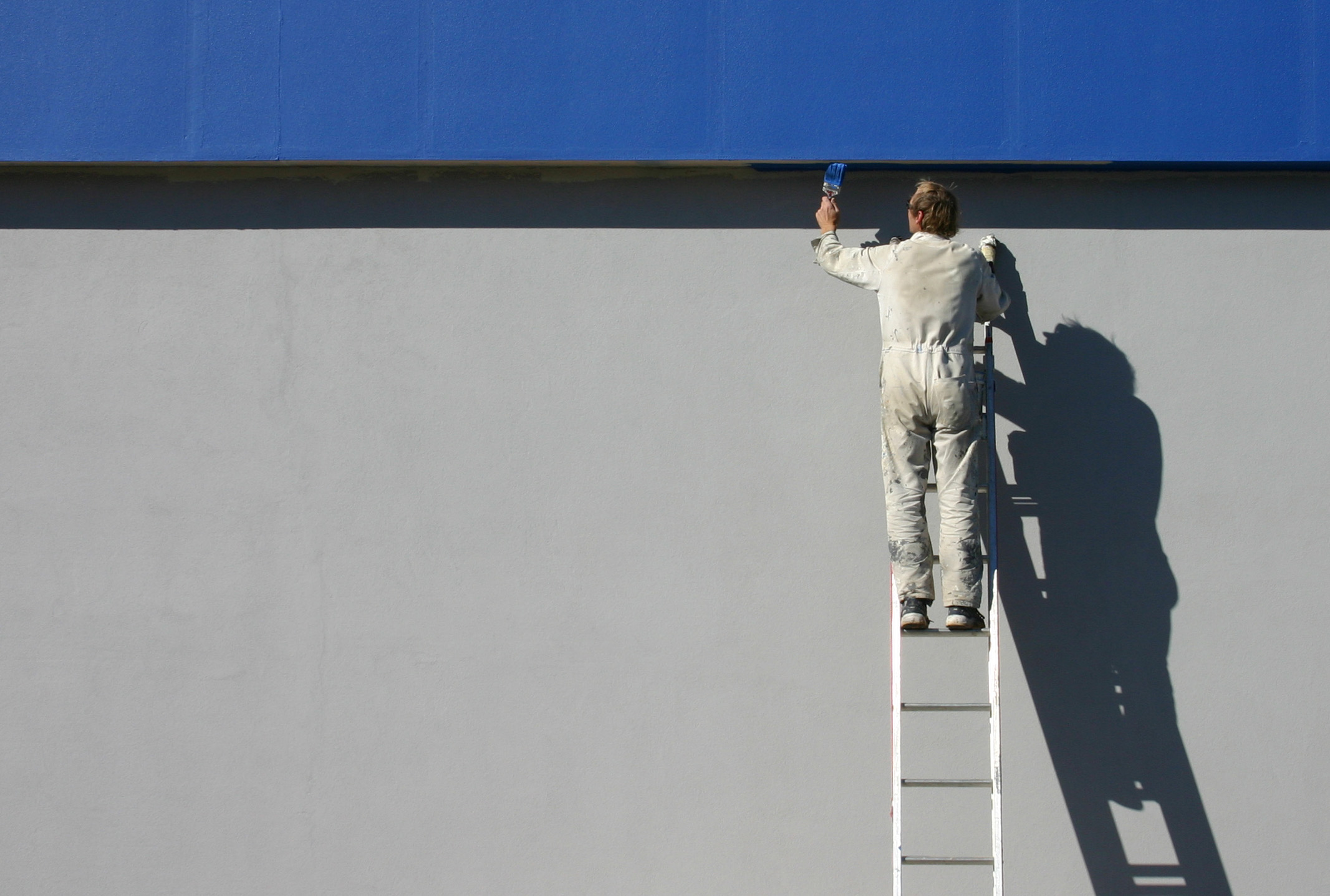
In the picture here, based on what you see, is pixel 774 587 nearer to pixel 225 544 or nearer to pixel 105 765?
pixel 225 544

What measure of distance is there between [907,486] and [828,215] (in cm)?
100

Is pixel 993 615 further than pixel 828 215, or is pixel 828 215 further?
pixel 828 215

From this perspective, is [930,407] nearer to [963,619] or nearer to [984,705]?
[963,619]

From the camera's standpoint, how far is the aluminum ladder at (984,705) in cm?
386

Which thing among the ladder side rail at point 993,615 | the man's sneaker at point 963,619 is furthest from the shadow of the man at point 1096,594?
the man's sneaker at point 963,619

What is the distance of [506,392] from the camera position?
4.41 metres

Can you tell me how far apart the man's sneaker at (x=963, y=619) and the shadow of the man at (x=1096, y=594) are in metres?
0.49

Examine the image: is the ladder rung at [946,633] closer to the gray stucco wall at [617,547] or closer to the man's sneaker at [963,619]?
the man's sneaker at [963,619]

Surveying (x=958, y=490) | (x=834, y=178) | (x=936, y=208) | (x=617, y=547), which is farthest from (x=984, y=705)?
(x=834, y=178)

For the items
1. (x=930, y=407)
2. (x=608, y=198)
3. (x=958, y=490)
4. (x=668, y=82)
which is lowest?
(x=958, y=490)

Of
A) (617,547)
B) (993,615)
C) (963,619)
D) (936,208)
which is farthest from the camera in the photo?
(617,547)

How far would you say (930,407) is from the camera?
3990 mm

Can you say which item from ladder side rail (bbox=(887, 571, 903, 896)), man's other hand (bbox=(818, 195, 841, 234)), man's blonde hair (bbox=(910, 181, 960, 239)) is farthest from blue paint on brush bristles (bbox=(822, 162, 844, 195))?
ladder side rail (bbox=(887, 571, 903, 896))

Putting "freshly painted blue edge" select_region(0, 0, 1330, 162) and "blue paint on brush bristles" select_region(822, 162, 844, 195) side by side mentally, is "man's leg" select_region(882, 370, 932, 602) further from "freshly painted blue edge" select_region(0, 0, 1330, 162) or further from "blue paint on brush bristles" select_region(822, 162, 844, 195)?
"freshly painted blue edge" select_region(0, 0, 1330, 162)
